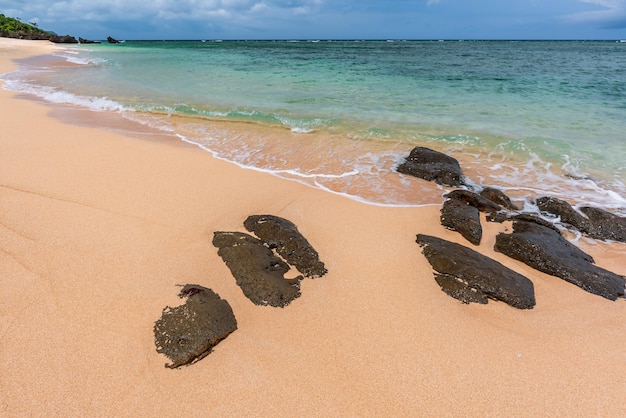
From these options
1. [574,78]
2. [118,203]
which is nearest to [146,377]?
[118,203]

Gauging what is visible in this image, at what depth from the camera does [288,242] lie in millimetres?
3758

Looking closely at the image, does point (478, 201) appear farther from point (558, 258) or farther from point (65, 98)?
point (65, 98)

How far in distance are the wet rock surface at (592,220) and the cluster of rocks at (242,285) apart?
394 cm

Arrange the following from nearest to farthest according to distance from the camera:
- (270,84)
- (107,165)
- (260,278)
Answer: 1. (260,278)
2. (107,165)
3. (270,84)

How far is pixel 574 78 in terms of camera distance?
→ 1928 centimetres

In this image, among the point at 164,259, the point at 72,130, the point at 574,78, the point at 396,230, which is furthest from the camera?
the point at 574,78

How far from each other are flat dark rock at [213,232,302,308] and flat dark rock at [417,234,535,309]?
159 cm

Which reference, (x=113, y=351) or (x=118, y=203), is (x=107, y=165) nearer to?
(x=118, y=203)

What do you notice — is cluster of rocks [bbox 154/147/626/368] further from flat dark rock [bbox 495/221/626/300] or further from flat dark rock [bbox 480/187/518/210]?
flat dark rock [bbox 480/187/518/210]

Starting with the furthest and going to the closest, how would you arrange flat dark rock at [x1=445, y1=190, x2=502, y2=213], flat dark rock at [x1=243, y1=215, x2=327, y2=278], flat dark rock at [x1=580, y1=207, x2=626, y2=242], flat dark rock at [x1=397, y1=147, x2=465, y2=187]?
flat dark rock at [x1=397, y1=147, x2=465, y2=187] < flat dark rock at [x1=445, y1=190, x2=502, y2=213] < flat dark rock at [x1=580, y1=207, x2=626, y2=242] < flat dark rock at [x1=243, y1=215, x2=327, y2=278]

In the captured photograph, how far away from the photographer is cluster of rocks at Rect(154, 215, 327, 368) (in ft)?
8.48

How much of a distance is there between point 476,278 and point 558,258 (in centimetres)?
121

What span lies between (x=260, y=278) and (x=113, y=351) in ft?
4.30

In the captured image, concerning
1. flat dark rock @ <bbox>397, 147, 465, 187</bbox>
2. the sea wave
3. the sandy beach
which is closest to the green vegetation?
the sea wave
